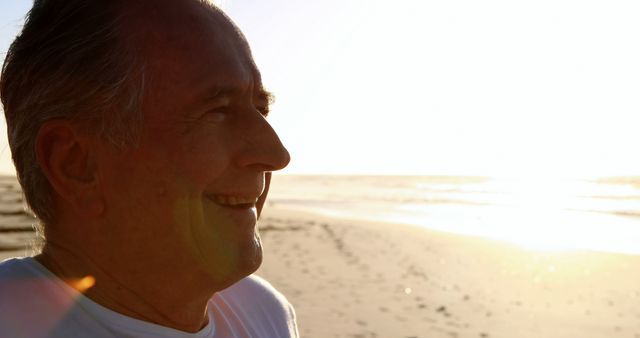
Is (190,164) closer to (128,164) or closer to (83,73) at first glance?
(128,164)

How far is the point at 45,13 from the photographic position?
129 centimetres

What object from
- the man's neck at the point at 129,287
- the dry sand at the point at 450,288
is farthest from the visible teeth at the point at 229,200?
the dry sand at the point at 450,288

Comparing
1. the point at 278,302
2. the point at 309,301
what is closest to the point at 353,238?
the point at 309,301

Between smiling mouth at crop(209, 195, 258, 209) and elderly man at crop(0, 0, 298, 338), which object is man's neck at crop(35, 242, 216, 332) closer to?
elderly man at crop(0, 0, 298, 338)

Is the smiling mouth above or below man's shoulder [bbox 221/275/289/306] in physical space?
above

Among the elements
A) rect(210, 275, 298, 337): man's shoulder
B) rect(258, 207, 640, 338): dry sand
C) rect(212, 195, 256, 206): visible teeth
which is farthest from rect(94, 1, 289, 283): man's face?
rect(258, 207, 640, 338): dry sand

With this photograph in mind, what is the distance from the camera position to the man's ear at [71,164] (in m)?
1.23

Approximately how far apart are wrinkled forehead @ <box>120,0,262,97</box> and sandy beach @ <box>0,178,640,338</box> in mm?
5967

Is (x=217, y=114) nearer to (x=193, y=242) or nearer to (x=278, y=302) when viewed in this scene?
(x=193, y=242)

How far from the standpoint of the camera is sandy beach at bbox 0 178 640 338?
7516mm

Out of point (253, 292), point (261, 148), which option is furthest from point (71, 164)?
point (253, 292)

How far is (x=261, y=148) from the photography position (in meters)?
1.33

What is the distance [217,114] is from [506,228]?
1714 cm

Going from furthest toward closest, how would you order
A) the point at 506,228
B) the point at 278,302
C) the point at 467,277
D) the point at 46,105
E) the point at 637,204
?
the point at 637,204 → the point at 506,228 → the point at 467,277 → the point at 278,302 → the point at 46,105
